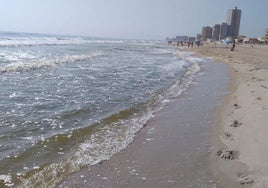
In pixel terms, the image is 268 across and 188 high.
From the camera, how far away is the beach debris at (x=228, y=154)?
20.1 feet

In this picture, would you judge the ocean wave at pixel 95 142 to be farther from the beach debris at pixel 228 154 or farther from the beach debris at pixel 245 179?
the beach debris at pixel 245 179

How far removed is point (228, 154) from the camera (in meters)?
6.25

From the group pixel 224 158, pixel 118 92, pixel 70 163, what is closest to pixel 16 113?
pixel 70 163

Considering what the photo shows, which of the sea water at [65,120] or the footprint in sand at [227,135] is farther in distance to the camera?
the footprint in sand at [227,135]

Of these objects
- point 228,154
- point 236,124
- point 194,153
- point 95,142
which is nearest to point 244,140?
point 228,154

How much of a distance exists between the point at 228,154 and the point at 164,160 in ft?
3.95

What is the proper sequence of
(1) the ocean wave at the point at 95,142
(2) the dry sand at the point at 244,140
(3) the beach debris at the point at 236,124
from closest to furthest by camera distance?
(2) the dry sand at the point at 244,140
(1) the ocean wave at the point at 95,142
(3) the beach debris at the point at 236,124

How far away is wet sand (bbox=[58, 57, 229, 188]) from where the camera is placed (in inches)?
210

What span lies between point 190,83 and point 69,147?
425 inches

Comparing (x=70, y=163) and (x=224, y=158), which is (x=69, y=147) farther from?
(x=224, y=158)

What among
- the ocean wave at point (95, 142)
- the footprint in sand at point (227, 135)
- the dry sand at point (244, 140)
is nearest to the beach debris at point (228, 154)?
the dry sand at point (244, 140)

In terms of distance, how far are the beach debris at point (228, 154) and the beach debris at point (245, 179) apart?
0.84 m

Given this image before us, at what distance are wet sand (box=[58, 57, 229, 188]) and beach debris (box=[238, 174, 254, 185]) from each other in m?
0.35

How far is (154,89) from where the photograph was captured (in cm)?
1457
